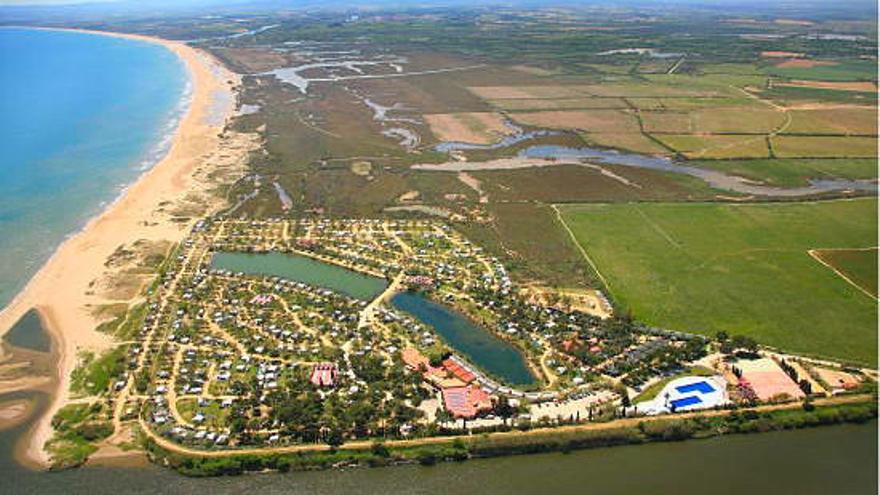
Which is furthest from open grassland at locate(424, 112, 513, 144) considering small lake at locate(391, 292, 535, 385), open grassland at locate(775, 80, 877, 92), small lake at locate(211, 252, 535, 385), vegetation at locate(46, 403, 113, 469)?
open grassland at locate(775, 80, 877, 92)

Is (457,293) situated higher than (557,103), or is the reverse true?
(557,103)

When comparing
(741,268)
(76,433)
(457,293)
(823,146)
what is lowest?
(76,433)

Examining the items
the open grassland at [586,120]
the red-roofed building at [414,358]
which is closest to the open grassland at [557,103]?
the open grassland at [586,120]

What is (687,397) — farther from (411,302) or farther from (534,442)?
(411,302)

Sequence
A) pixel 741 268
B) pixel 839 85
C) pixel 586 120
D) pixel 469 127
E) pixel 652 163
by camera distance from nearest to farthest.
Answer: pixel 741 268 → pixel 652 163 → pixel 469 127 → pixel 586 120 → pixel 839 85

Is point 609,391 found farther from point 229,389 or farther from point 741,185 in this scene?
point 741,185

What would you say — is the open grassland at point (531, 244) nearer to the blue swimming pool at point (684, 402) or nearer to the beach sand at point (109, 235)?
the blue swimming pool at point (684, 402)

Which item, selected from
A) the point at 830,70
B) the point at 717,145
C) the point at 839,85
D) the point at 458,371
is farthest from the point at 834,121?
the point at 458,371
